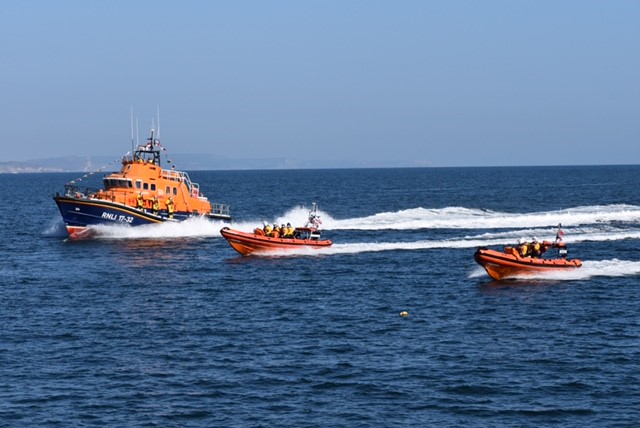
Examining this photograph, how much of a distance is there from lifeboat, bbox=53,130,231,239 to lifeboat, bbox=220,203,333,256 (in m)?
14.1

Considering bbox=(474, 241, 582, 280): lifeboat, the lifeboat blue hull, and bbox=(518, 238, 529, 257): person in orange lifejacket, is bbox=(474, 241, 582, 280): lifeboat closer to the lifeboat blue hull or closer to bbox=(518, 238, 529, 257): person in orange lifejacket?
bbox=(518, 238, 529, 257): person in orange lifejacket

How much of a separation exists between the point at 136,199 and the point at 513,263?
35.6 m

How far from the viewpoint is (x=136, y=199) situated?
77250mm

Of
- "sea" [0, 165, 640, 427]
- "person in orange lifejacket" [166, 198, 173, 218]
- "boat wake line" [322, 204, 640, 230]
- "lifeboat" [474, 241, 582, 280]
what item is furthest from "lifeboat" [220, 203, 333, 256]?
"boat wake line" [322, 204, 640, 230]

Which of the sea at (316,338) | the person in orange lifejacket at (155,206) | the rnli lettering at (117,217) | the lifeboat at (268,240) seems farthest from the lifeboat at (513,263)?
the rnli lettering at (117,217)

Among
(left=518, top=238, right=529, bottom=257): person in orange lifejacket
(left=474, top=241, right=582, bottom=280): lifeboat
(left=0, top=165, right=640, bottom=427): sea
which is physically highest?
(left=518, top=238, right=529, bottom=257): person in orange lifejacket

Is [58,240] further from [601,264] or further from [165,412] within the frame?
[165,412]

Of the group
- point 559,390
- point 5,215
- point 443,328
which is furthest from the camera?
point 5,215

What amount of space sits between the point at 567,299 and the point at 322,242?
75.2ft

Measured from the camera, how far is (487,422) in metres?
28.5

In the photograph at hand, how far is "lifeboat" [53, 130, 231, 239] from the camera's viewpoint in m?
75.4

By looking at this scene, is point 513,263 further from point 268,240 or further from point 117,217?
point 117,217

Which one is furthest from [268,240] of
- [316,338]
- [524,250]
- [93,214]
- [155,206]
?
[316,338]

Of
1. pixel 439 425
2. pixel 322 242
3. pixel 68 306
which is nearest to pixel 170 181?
pixel 322 242
